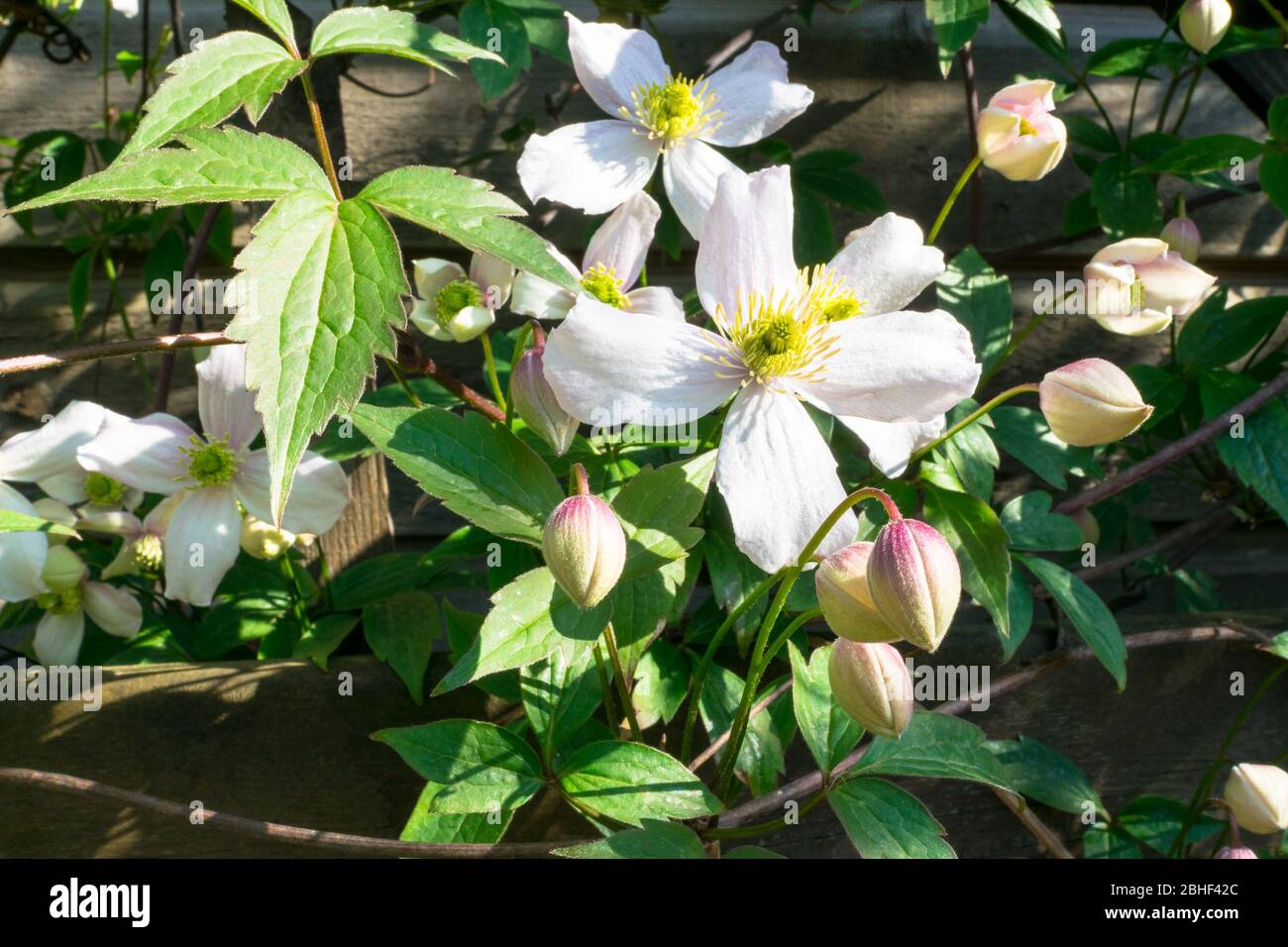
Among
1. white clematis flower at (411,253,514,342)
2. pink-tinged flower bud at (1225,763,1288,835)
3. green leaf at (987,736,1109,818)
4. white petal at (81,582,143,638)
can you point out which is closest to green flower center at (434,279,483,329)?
white clematis flower at (411,253,514,342)

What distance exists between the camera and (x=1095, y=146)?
1.09 m

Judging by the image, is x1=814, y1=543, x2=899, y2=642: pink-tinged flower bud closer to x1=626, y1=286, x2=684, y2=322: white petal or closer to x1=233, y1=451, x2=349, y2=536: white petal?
x1=626, y1=286, x2=684, y2=322: white petal

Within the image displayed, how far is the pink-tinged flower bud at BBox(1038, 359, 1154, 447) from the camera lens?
0.58 m

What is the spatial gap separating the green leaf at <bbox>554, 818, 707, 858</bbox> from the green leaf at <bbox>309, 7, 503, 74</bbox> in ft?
1.37

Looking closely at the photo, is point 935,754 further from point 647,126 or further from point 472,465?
point 647,126

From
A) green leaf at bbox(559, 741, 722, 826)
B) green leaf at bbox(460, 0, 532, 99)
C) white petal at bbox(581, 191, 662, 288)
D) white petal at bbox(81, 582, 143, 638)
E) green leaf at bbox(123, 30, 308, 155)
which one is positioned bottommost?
white petal at bbox(81, 582, 143, 638)

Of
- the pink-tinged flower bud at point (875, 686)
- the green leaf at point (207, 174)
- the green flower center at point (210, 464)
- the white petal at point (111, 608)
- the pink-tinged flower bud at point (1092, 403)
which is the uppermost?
the green leaf at point (207, 174)

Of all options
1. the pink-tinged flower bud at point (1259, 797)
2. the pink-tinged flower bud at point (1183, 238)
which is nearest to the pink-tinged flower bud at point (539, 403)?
the pink-tinged flower bud at point (1259, 797)

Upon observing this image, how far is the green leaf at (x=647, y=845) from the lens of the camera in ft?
1.72

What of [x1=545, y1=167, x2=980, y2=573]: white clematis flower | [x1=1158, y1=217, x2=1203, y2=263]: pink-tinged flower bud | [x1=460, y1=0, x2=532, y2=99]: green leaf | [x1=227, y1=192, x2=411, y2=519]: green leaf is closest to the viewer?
[x1=227, y1=192, x2=411, y2=519]: green leaf

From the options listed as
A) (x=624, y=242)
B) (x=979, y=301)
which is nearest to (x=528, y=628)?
(x=624, y=242)

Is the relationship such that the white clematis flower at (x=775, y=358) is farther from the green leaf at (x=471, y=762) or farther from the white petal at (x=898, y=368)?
the green leaf at (x=471, y=762)

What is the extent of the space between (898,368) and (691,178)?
269 mm

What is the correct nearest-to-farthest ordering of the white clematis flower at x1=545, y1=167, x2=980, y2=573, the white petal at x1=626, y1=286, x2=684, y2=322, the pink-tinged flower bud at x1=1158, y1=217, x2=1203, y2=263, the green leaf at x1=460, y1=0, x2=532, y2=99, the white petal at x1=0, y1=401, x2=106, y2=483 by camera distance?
the white clematis flower at x1=545, y1=167, x2=980, y2=573 < the white petal at x1=626, y1=286, x2=684, y2=322 < the white petal at x1=0, y1=401, x2=106, y2=483 < the green leaf at x1=460, y1=0, x2=532, y2=99 < the pink-tinged flower bud at x1=1158, y1=217, x2=1203, y2=263
